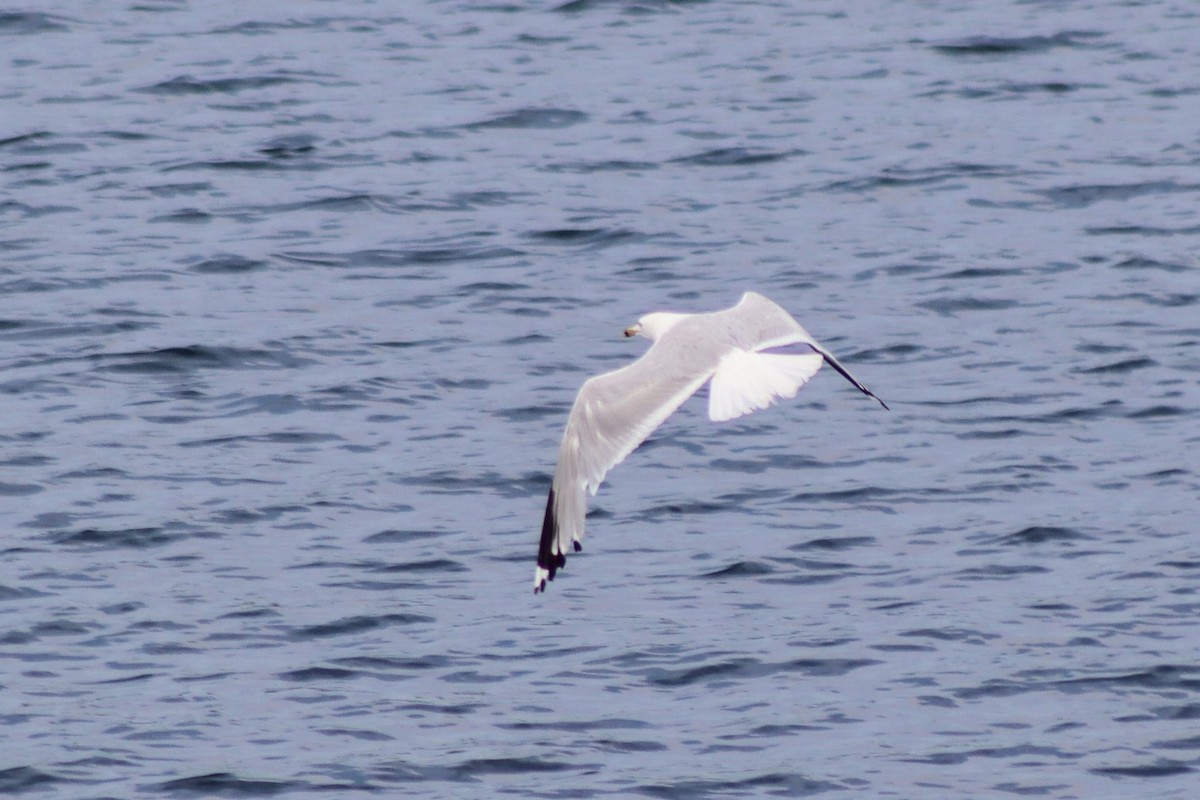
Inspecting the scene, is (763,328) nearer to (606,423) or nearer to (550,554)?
(606,423)

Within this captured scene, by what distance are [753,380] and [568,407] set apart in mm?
3176

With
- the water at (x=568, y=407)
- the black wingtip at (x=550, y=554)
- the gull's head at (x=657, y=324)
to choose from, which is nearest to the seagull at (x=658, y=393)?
the black wingtip at (x=550, y=554)

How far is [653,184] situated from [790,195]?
2.85 feet

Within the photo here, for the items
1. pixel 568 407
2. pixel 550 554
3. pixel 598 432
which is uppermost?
pixel 598 432

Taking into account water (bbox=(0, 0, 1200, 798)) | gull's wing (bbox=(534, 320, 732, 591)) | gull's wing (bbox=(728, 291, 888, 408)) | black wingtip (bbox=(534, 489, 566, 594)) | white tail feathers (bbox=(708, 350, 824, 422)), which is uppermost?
gull's wing (bbox=(728, 291, 888, 408))

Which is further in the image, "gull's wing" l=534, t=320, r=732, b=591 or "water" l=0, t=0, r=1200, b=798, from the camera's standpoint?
→ "water" l=0, t=0, r=1200, b=798

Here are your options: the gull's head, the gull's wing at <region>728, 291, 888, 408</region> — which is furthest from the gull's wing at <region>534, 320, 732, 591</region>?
the gull's head

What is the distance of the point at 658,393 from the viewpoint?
25.1ft

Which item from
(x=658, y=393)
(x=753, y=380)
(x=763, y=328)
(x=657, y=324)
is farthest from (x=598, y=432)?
(x=657, y=324)

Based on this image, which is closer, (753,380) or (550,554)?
(550,554)

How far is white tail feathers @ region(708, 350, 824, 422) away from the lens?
7406mm

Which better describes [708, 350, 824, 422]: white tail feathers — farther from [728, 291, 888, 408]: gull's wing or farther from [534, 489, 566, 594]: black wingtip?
[534, 489, 566, 594]: black wingtip

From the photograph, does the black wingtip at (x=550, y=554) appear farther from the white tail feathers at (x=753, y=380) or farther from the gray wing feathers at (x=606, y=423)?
the white tail feathers at (x=753, y=380)

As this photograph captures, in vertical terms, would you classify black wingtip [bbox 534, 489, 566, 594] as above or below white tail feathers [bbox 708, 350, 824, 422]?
below
